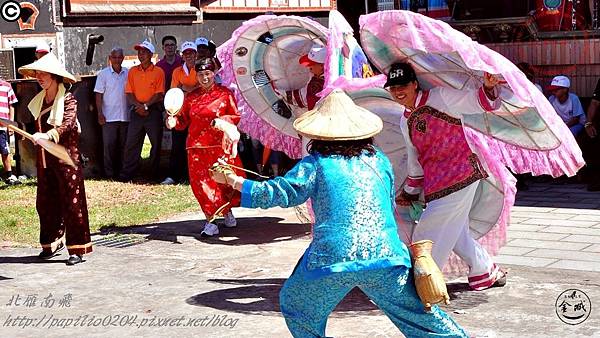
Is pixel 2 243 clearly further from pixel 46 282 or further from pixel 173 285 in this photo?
pixel 173 285

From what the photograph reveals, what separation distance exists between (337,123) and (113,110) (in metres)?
9.29

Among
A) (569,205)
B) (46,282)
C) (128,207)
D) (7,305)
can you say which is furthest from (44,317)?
(569,205)

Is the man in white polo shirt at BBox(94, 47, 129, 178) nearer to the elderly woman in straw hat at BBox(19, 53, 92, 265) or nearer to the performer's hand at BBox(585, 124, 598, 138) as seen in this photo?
the elderly woman in straw hat at BBox(19, 53, 92, 265)

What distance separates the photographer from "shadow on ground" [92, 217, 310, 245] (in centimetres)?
965

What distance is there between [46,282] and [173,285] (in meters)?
1.00

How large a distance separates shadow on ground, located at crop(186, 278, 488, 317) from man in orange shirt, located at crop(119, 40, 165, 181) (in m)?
6.33

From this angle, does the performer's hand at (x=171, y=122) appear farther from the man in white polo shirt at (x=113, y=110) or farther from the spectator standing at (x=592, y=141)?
the spectator standing at (x=592, y=141)

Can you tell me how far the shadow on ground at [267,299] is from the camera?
22.5 feet

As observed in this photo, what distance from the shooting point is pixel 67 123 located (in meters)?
8.37

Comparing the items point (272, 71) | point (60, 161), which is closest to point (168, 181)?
point (272, 71)

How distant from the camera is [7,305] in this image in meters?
7.29

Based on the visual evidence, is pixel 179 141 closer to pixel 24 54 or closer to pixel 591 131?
pixel 591 131

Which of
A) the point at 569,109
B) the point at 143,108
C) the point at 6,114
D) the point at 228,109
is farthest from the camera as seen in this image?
the point at 143,108

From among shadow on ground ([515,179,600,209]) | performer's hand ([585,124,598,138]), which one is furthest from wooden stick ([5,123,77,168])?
performer's hand ([585,124,598,138])
